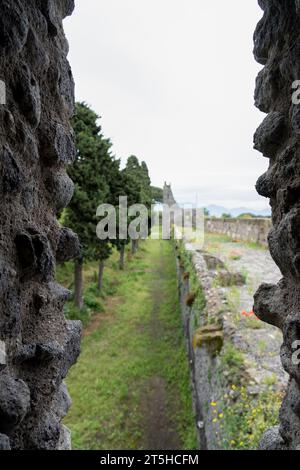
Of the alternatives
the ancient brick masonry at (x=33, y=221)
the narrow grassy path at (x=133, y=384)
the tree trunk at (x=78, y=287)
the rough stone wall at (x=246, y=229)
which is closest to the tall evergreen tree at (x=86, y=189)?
the tree trunk at (x=78, y=287)

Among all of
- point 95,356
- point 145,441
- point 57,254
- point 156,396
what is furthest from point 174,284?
point 57,254

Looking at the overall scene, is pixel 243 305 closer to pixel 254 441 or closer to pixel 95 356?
pixel 254 441

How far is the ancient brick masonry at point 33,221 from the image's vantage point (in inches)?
70.2

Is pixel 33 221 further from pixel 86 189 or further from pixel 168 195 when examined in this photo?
pixel 168 195

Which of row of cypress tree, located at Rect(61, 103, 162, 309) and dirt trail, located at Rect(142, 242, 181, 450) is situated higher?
row of cypress tree, located at Rect(61, 103, 162, 309)

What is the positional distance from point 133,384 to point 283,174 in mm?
8600

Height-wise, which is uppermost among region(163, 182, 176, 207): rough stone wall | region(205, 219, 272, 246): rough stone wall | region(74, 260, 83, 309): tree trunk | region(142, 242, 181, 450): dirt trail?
region(163, 182, 176, 207): rough stone wall

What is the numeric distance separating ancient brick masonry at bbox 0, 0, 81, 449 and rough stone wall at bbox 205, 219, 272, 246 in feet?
44.9

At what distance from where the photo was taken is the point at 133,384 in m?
9.29

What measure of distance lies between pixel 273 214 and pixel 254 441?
3.26 meters

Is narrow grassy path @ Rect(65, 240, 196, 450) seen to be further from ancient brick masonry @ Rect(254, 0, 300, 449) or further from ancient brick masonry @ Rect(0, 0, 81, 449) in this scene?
ancient brick masonry @ Rect(254, 0, 300, 449)

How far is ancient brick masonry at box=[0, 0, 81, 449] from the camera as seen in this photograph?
178 cm

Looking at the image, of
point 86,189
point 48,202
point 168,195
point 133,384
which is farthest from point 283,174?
point 168,195

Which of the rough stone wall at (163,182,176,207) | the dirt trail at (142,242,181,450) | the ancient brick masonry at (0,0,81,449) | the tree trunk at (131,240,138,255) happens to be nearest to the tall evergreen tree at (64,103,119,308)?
the dirt trail at (142,242,181,450)
